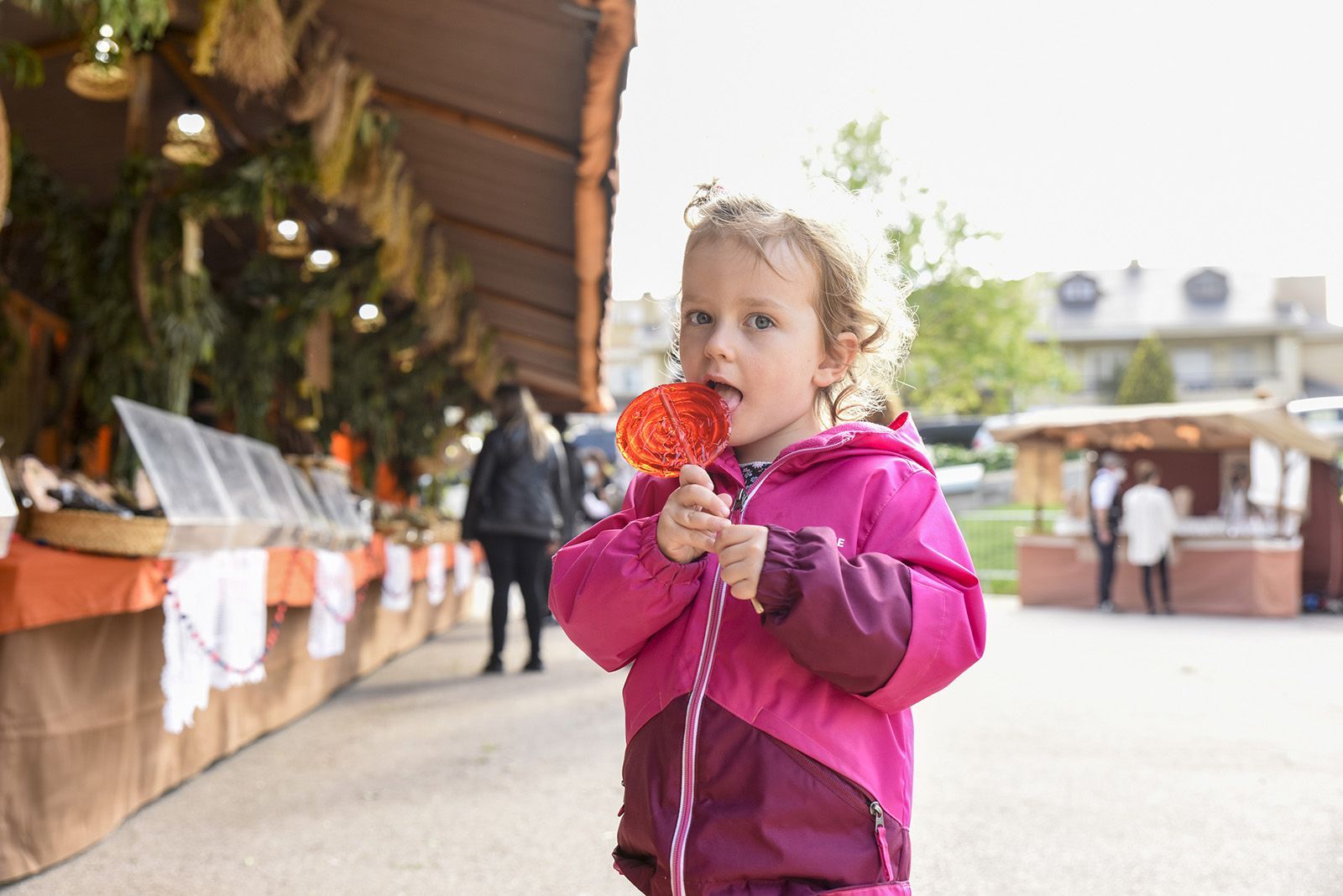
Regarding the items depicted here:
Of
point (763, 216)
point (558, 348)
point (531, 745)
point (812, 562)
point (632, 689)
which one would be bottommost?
point (531, 745)

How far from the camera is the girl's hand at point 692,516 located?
1575mm

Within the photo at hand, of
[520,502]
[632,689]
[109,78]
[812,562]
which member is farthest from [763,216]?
[520,502]

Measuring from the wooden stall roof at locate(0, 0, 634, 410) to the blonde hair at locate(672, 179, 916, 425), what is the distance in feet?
8.46

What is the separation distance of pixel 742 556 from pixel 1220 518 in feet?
61.2

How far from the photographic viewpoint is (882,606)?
5.20 feet

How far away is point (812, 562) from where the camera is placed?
1561 millimetres

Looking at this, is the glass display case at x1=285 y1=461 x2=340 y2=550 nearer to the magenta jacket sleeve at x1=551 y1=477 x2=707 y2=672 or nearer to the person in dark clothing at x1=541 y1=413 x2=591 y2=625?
the person in dark clothing at x1=541 y1=413 x2=591 y2=625

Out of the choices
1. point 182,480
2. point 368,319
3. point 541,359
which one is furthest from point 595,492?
point 182,480

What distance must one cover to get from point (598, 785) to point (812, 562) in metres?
Answer: 3.90

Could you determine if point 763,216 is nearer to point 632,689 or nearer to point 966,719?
point 632,689

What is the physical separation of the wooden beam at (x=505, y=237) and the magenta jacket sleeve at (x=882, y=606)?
7.50 meters

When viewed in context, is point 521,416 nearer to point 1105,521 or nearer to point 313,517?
point 313,517

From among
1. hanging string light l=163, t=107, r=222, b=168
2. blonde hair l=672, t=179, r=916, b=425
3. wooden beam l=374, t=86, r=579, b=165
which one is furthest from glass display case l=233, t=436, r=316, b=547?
blonde hair l=672, t=179, r=916, b=425

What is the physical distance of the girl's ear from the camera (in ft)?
6.30
